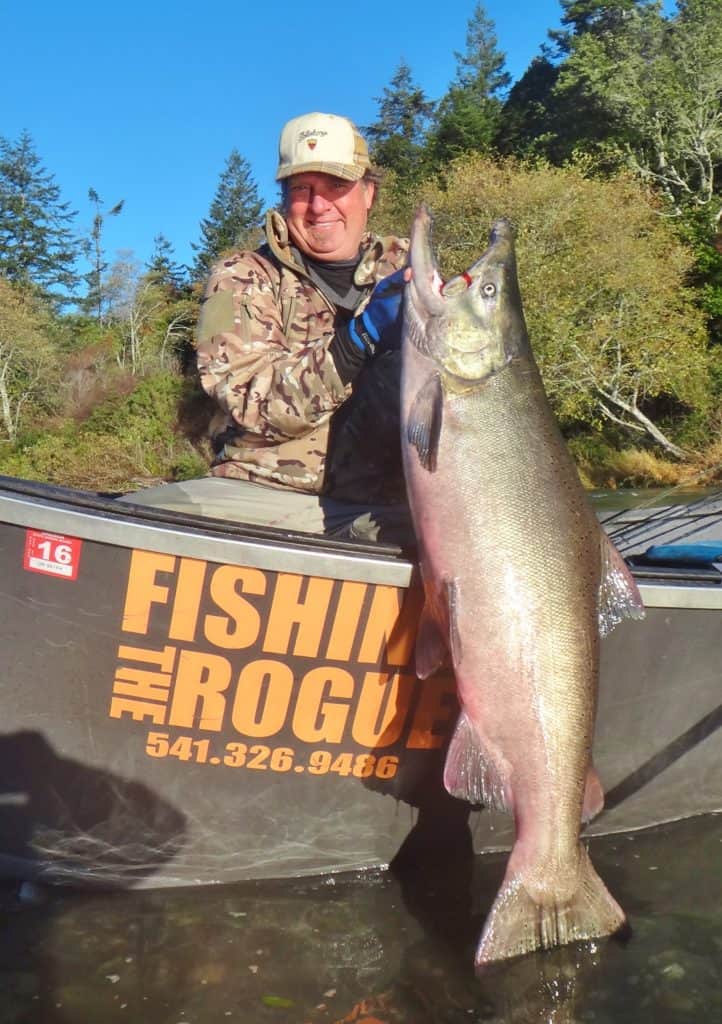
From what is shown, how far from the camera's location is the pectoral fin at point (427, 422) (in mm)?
2789

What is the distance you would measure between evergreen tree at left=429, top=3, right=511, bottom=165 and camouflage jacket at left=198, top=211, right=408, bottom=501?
4151 cm

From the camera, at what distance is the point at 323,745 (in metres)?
3.11

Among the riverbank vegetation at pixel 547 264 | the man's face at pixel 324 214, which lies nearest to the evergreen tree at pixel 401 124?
the riverbank vegetation at pixel 547 264

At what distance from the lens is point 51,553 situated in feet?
9.00

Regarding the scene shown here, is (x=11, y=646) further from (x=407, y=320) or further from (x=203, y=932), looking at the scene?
(x=407, y=320)

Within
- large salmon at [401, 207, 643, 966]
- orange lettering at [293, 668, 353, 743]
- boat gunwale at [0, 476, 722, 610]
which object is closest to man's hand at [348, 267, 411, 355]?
large salmon at [401, 207, 643, 966]

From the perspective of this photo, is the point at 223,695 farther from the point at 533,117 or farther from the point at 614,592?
the point at 533,117

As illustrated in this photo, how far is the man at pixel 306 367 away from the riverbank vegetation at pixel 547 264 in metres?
7.95

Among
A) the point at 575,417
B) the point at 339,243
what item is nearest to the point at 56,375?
the point at 575,417

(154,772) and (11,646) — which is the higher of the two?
(11,646)

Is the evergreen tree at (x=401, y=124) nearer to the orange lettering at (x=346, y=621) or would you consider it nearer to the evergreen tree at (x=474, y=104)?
the evergreen tree at (x=474, y=104)

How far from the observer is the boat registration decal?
2.84 meters

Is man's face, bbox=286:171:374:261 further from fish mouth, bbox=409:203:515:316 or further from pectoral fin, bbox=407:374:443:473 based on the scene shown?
pectoral fin, bbox=407:374:443:473

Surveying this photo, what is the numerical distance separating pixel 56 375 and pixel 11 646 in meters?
40.9
